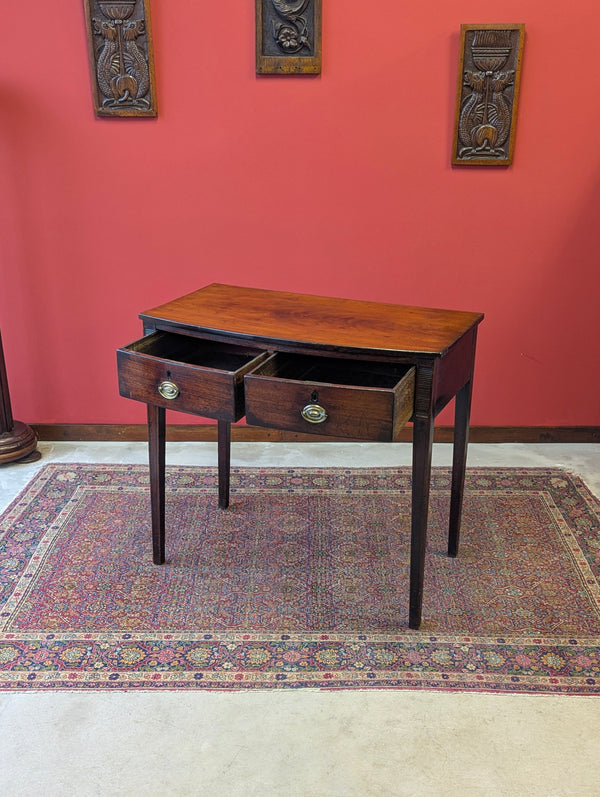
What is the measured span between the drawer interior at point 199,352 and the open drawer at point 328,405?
299 millimetres

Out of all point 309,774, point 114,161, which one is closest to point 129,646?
point 309,774

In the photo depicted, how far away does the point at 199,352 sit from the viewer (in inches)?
89.6

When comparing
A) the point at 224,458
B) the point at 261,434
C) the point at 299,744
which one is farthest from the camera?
the point at 261,434

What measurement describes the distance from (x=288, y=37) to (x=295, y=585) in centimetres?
190

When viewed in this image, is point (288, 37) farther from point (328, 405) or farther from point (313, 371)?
point (328, 405)

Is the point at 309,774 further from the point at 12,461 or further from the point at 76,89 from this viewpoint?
the point at 76,89

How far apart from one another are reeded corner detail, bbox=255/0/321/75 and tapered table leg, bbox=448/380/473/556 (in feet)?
4.55

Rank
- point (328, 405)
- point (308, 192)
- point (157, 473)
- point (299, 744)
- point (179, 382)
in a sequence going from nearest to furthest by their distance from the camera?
point (299, 744)
point (328, 405)
point (179, 382)
point (157, 473)
point (308, 192)

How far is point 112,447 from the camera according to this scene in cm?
319

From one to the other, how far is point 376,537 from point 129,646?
0.87m

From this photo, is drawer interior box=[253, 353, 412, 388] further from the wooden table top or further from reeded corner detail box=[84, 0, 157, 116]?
reeded corner detail box=[84, 0, 157, 116]

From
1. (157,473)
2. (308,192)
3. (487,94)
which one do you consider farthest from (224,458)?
(487,94)

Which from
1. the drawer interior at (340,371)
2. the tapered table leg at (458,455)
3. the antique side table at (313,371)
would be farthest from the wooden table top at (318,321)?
the tapered table leg at (458,455)

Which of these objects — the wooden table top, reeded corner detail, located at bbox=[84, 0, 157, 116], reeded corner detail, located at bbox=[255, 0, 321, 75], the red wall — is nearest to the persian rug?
the red wall
